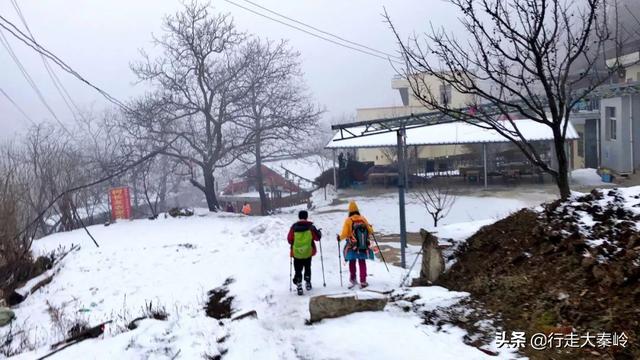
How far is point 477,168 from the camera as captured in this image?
94.4ft

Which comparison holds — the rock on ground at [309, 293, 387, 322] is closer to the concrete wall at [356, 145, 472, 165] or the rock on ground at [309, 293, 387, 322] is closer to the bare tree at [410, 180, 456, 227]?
the bare tree at [410, 180, 456, 227]

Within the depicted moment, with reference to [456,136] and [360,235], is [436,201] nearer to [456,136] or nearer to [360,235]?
[456,136]

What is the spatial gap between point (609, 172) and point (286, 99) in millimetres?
16631

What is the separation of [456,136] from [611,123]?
882 cm

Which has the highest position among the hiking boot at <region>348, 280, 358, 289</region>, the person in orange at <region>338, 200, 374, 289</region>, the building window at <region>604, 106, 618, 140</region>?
the building window at <region>604, 106, 618, 140</region>

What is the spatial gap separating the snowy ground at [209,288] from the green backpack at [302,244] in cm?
71

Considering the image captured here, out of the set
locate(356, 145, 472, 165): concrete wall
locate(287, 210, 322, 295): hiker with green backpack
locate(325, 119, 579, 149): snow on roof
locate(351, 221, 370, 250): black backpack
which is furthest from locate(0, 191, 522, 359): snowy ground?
locate(356, 145, 472, 165): concrete wall

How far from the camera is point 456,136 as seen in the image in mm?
27969

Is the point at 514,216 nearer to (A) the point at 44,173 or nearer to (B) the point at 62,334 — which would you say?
(B) the point at 62,334

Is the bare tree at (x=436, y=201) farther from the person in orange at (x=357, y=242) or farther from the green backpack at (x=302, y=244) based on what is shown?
the green backpack at (x=302, y=244)

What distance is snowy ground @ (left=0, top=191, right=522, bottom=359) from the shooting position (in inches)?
201

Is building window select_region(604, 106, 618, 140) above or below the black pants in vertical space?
above

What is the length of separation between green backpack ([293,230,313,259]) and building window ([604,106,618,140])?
977 inches

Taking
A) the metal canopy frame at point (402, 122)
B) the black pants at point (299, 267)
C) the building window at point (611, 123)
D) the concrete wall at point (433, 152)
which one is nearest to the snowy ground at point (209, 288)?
the black pants at point (299, 267)
